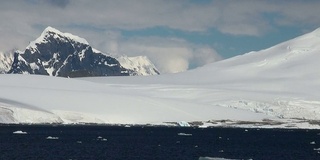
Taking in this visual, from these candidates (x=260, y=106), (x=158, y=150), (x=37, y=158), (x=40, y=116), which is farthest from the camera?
(x=260, y=106)

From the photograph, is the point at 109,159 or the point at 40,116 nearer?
the point at 109,159

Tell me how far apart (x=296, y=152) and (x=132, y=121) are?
75.5 metres

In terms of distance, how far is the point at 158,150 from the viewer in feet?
291

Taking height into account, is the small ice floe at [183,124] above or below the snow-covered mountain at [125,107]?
below

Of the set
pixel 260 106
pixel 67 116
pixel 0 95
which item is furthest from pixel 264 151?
pixel 260 106

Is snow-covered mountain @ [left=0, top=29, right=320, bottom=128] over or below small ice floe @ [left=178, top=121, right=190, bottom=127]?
over

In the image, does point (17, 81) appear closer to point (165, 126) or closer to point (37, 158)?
point (165, 126)

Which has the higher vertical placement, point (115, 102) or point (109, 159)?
point (115, 102)

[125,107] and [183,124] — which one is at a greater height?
[125,107]

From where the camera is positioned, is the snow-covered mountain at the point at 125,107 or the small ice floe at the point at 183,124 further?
the small ice floe at the point at 183,124

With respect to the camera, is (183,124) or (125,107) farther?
(125,107)

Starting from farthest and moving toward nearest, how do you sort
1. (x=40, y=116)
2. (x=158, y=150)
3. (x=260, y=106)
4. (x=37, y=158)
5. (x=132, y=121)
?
(x=260, y=106) → (x=132, y=121) → (x=40, y=116) → (x=158, y=150) → (x=37, y=158)

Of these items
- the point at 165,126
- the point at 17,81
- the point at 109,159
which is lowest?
the point at 109,159

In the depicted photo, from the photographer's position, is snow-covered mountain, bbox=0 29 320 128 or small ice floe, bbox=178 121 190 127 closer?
snow-covered mountain, bbox=0 29 320 128
